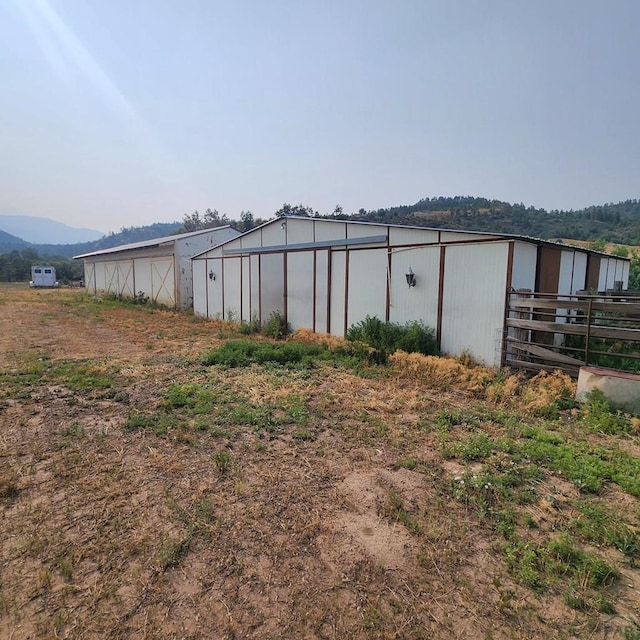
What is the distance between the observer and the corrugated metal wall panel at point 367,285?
9.52 m

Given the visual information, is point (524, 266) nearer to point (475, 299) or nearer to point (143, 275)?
point (475, 299)

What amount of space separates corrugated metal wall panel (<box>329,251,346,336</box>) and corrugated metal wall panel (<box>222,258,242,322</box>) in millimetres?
5228

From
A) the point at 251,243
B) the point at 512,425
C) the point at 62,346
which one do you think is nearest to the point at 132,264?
the point at 251,243

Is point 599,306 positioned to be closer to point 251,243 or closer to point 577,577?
point 577,577

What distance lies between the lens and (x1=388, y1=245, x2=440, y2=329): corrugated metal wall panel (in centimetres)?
839

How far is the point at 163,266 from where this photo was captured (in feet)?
72.7

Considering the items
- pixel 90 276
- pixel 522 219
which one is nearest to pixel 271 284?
pixel 90 276

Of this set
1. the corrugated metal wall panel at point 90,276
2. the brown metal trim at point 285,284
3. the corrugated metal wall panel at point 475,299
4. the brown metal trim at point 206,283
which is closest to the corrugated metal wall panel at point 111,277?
the corrugated metal wall panel at point 90,276

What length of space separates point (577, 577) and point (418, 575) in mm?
989

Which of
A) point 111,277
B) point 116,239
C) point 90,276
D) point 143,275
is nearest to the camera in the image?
point 143,275

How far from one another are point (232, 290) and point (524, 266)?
1090 centimetres

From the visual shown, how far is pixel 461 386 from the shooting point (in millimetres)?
6594

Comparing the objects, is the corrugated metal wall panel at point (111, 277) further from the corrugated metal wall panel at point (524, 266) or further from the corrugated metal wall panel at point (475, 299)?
the corrugated metal wall panel at point (524, 266)

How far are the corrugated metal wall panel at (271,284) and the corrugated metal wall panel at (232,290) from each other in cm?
168
